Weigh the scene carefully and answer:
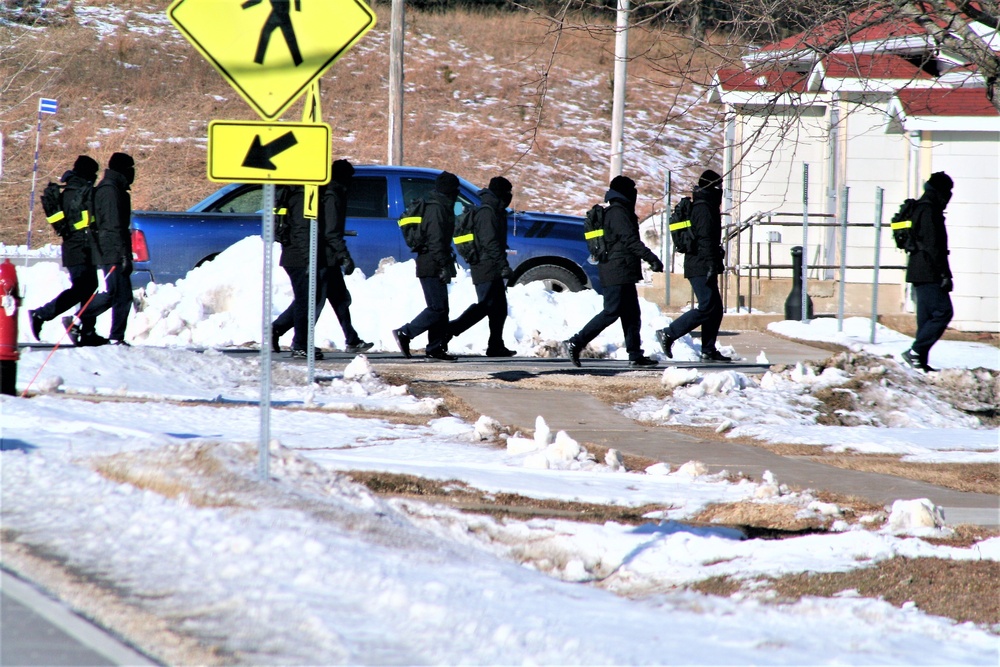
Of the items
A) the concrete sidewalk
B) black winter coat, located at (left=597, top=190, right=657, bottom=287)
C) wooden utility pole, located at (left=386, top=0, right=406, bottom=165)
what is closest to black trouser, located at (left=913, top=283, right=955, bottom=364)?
black winter coat, located at (left=597, top=190, right=657, bottom=287)

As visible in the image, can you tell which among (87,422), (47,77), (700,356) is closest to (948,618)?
(87,422)

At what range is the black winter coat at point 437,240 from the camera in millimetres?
12250

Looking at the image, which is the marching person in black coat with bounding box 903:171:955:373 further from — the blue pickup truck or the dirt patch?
the dirt patch

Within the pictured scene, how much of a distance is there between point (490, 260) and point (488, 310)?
1.90 feet

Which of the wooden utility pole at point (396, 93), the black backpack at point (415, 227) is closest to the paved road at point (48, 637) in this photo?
the black backpack at point (415, 227)

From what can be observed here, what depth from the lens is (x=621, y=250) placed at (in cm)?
1220

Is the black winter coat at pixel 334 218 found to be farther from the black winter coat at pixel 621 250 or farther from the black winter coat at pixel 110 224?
the black winter coat at pixel 621 250

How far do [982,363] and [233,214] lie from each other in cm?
910

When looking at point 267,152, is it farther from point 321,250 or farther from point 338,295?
point 338,295

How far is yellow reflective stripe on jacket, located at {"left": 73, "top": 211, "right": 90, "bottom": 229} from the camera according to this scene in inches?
469

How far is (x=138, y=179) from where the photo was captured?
118 ft

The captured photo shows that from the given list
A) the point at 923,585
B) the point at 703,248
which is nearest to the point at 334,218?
the point at 703,248

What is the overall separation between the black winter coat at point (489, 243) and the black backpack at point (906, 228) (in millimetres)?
3970

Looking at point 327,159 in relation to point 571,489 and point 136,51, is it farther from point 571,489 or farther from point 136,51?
point 136,51
